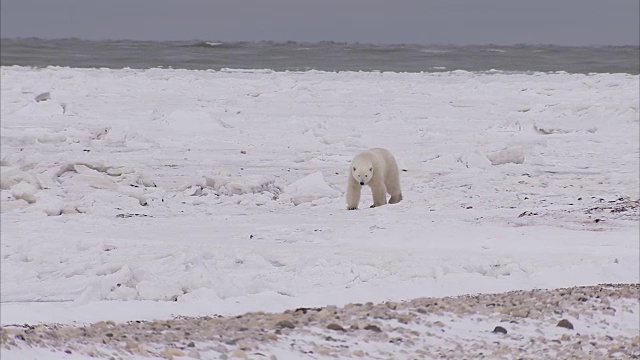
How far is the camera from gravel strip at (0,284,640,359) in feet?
11.9

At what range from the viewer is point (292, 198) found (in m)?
8.86

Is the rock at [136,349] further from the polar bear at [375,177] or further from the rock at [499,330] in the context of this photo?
the polar bear at [375,177]

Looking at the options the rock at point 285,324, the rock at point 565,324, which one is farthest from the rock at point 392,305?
the rock at point 565,324

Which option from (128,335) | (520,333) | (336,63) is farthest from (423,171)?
(336,63)

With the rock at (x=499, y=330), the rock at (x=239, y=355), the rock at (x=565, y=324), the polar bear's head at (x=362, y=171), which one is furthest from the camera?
the polar bear's head at (x=362, y=171)

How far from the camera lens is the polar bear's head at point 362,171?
8297 mm

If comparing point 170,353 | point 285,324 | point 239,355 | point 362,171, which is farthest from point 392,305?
point 362,171

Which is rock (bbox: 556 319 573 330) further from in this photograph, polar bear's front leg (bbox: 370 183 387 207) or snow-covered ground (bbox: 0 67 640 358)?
polar bear's front leg (bbox: 370 183 387 207)

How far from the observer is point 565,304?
5016 millimetres

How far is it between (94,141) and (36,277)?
5.95m

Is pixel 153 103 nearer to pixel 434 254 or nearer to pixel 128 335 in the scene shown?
pixel 434 254

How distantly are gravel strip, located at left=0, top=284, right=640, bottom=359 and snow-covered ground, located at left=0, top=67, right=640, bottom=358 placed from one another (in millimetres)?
469

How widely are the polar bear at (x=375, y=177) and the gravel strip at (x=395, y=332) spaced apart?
10.4 feet

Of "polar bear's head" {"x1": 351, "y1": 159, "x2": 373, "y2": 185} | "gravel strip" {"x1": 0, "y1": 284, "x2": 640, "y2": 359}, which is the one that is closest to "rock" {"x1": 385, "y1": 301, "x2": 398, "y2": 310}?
"gravel strip" {"x1": 0, "y1": 284, "x2": 640, "y2": 359}
